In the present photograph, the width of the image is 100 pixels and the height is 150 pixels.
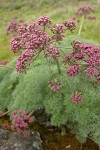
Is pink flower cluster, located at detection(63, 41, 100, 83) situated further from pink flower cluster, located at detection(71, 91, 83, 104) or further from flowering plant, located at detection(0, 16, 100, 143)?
pink flower cluster, located at detection(71, 91, 83, 104)

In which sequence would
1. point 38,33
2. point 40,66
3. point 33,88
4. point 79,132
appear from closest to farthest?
point 38,33 → point 79,132 → point 33,88 → point 40,66

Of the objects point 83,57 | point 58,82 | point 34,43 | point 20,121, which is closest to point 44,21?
point 34,43

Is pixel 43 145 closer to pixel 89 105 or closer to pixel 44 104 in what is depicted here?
pixel 44 104

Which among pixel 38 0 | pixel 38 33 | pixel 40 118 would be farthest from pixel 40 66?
pixel 38 0

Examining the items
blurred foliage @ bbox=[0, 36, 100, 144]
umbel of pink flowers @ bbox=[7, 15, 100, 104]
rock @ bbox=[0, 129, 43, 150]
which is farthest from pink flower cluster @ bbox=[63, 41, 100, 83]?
rock @ bbox=[0, 129, 43, 150]

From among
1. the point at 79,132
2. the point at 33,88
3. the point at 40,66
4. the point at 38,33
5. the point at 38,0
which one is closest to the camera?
the point at 38,33

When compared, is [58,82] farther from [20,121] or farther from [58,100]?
[20,121]
